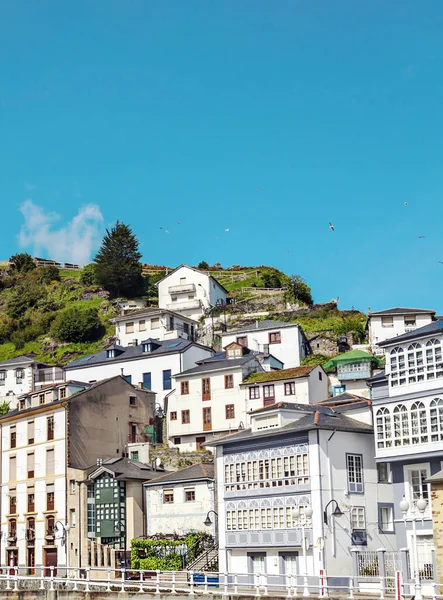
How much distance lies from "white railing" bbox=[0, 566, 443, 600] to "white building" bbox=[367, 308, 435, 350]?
34.8 m

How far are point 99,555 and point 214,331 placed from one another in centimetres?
3749

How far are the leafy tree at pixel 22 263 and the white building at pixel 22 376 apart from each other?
49917 mm

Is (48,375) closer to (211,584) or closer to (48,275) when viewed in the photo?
(48,275)

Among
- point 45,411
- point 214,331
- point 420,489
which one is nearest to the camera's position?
point 420,489

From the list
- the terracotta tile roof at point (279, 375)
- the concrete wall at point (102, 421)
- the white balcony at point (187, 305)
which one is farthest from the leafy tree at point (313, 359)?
the white balcony at point (187, 305)

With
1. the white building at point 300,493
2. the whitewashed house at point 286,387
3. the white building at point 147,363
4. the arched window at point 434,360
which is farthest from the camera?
the white building at point 147,363

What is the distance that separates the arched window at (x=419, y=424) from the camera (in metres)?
43.9

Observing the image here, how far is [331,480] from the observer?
46.8 metres

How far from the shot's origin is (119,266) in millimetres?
114750

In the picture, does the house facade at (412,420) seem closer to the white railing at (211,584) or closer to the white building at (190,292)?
the white railing at (211,584)

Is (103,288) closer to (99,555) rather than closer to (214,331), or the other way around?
(214,331)

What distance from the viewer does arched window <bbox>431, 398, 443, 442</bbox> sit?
142 ft

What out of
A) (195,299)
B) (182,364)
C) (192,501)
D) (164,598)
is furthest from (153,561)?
(195,299)

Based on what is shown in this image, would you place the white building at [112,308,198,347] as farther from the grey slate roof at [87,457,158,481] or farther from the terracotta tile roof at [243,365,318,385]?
the grey slate roof at [87,457,158,481]
